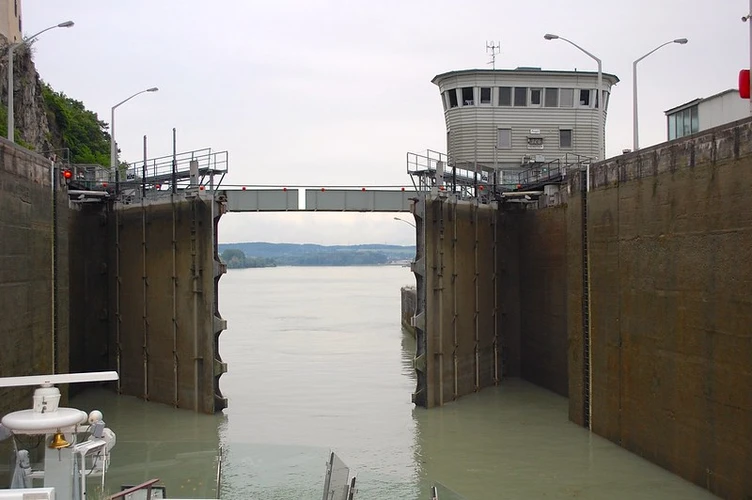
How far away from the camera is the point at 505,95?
115 ft

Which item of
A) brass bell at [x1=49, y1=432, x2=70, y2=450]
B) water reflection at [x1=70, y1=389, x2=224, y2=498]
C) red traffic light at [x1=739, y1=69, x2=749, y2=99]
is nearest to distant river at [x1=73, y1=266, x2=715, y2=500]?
water reflection at [x1=70, y1=389, x2=224, y2=498]

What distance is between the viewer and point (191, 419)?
24.7 meters

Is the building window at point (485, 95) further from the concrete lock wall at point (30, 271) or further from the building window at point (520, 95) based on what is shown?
the concrete lock wall at point (30, 271)

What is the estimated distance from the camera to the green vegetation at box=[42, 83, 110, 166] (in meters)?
49.9

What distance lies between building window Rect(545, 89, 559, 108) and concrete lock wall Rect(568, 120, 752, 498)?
45.9 feet

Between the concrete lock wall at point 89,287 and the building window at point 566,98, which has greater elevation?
the building window at point 566,98

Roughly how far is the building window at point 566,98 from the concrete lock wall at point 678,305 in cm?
1407

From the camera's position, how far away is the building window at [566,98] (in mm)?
35375

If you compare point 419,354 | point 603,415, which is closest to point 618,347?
point 603,415

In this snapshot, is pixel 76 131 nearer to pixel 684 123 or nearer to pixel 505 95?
pixel 505 95

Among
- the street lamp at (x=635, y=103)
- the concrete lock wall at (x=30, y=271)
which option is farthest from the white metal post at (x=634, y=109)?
the concrete lock wall at (x=30, y=271)

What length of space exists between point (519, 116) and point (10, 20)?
26355 mm

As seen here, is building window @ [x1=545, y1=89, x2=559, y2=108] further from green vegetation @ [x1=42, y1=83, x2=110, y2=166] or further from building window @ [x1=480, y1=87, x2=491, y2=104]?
green vegetation @ [x1=42, y1=83, x2=110, y2=166]

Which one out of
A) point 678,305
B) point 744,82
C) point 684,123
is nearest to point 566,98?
point 684,123
